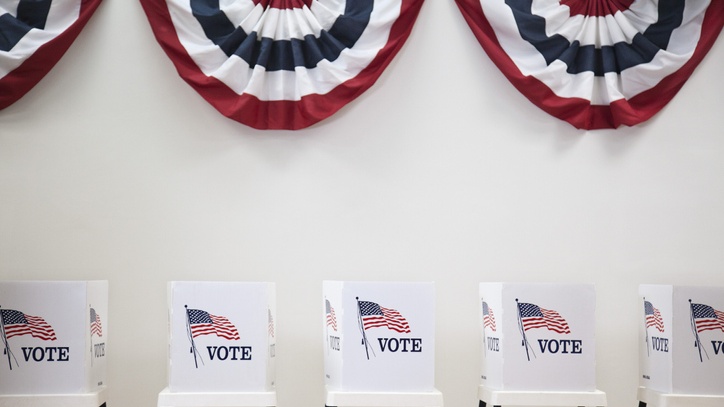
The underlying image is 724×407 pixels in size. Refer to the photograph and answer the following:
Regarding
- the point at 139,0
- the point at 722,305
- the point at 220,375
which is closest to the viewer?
the point at 220,375

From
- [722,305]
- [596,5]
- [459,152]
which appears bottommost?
[722,305]

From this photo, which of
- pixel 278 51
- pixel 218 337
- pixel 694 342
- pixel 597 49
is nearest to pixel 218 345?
pixel 218 337

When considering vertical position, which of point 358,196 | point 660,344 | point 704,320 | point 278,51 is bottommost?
point 660,344

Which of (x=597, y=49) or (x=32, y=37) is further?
(x=597, y=49)

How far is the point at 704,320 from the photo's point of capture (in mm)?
3045

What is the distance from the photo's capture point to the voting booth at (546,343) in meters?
2.95

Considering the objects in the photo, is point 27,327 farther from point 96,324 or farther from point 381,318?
point 381,318

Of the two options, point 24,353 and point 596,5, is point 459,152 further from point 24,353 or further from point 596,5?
point 24,353

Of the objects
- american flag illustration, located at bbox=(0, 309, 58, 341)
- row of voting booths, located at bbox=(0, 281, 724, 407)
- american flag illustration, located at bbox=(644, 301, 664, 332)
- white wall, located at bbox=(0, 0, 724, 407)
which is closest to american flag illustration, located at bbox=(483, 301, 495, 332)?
row of voting booths, located at bbox=(0, 281, 724, 407)

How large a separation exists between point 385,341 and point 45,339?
1.20 meters

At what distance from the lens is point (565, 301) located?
2.98 meters

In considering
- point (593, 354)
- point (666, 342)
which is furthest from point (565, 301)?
point (666, 342)

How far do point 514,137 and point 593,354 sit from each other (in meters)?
1.16

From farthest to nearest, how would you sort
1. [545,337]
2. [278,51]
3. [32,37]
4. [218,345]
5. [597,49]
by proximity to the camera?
[597,49] → [278,51] → [32,37] → [545,337] → [218,345]
